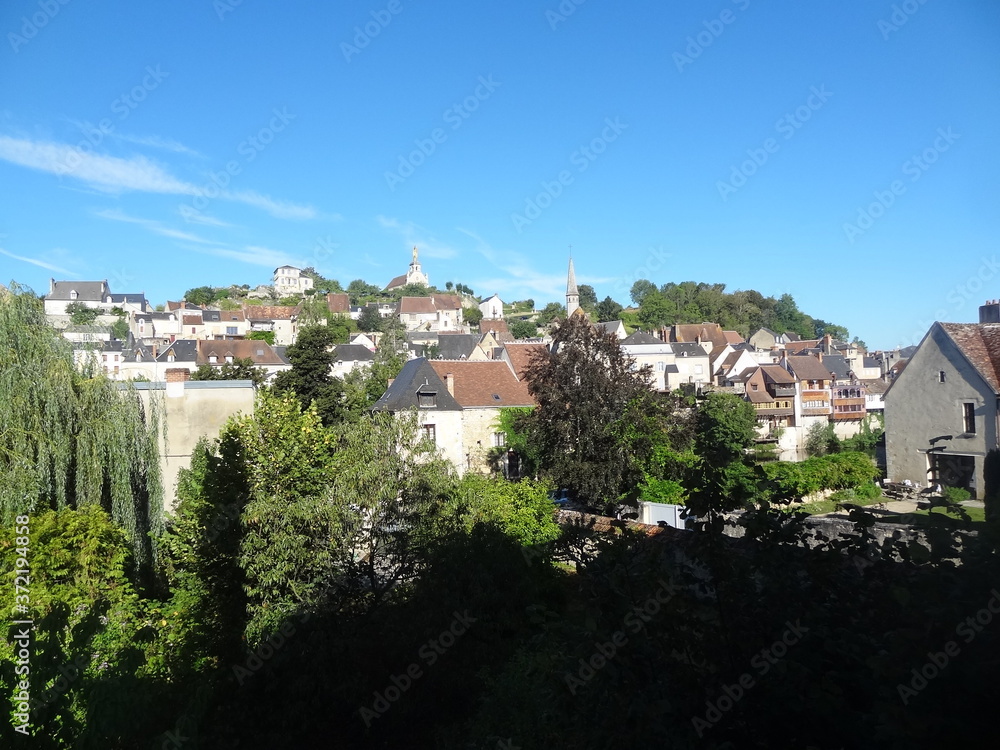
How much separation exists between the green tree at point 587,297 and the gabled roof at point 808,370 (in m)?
72.4

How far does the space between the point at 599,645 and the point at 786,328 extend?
12736 cm

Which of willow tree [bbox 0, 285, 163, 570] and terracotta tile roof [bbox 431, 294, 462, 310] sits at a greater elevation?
terracotta tile roof [bbox 431, 294, 462, 310]

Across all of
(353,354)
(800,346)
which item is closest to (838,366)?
(800,346)

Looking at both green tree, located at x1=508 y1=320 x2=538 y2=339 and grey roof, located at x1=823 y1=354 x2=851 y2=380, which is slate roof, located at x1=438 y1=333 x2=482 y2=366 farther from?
green tree, located at x1=508 y1=320 x2=538 y2=339

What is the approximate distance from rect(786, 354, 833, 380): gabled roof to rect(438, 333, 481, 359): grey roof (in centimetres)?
3028

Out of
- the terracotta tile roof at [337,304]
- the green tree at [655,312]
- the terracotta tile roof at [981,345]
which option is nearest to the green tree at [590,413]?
the terracotta tile roof at [981,345]

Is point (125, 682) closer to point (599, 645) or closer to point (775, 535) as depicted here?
point (599, 645)

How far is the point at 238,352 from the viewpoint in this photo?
224ft

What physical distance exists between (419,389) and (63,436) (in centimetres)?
1694

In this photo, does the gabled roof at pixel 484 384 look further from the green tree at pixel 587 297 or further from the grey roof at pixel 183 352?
the green tree at pixel 587 297

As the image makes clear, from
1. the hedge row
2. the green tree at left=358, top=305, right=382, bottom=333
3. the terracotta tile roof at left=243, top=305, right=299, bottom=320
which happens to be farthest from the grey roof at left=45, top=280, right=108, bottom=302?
the hedge row

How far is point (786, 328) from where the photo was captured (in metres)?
119

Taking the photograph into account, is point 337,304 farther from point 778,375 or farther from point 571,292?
point 778,375

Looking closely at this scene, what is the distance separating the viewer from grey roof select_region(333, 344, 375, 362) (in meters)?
71.1
